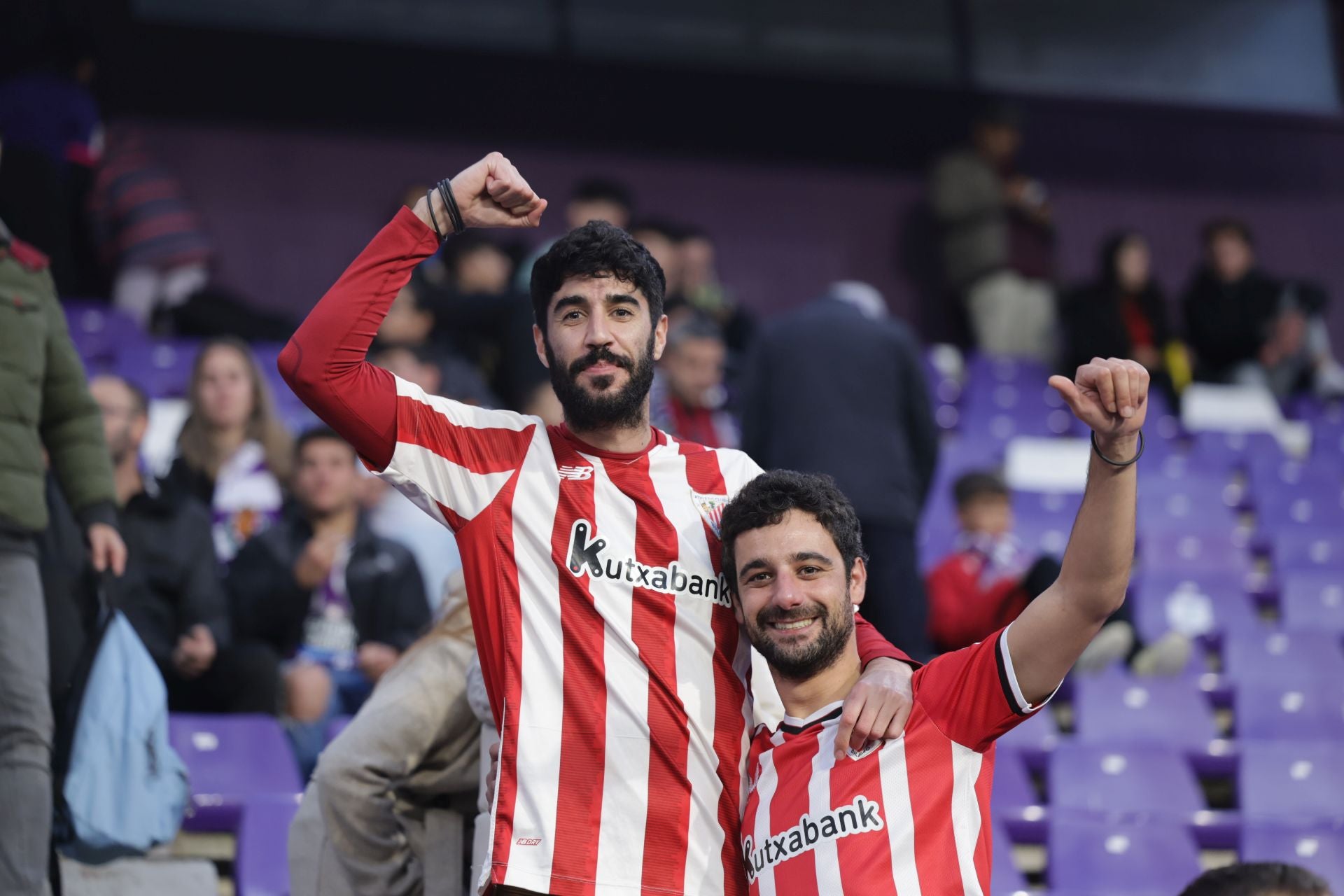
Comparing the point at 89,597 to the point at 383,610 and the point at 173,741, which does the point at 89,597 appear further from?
the point at 383,610

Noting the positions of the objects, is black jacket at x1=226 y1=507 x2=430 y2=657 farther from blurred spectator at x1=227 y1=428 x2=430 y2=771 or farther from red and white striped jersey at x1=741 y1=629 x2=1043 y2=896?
red and white striped jersey at x1=741 y1=629 x2=1043 y2=896

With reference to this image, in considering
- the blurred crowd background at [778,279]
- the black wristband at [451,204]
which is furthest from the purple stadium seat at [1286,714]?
the black wristband at [451,204]

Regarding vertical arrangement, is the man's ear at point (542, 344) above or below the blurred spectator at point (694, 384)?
below

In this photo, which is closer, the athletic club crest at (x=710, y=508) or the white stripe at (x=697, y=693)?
the white stripe at (x=697, y=693)

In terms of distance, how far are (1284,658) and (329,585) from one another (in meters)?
3.61

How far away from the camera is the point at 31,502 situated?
3.78 meters

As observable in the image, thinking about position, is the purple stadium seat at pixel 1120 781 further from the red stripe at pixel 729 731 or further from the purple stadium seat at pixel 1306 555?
the red stripe at pixel 729 731

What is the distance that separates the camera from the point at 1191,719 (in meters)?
6.00

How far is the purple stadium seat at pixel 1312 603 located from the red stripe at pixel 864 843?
4.78 m

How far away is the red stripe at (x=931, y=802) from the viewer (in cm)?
290

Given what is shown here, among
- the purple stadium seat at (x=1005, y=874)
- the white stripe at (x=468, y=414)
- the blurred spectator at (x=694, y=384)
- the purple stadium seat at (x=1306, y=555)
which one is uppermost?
the blurred spectator at (x=694, y=384)

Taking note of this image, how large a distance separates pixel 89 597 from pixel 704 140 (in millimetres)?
7355

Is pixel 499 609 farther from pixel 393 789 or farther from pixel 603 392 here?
pixel 393 789

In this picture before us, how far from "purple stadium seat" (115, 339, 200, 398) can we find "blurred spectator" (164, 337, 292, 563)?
1.52 meters
